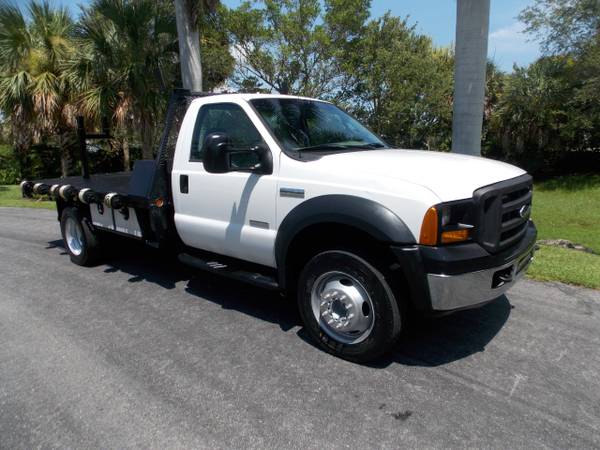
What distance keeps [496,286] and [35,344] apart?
376 cm

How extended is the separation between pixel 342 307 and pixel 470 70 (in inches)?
193

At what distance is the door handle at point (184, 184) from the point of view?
4.48m

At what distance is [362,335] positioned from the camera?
135 inches

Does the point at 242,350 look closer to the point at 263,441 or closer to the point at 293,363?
the point at 293,363

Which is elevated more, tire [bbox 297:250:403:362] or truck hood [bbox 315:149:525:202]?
truck hood [bbox 315:149:525:202]

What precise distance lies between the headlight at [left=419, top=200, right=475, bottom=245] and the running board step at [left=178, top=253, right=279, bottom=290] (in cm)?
144

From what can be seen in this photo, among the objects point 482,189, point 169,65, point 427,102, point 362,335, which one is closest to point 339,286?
point 362,335

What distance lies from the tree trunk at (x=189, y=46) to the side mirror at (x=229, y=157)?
20.6 feet

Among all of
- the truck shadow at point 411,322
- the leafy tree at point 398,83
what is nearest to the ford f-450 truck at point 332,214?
the truck shadow at point 411,322

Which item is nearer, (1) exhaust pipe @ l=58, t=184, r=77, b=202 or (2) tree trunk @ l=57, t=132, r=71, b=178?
(1) exhaust pipe @ l=58, t=184, r=77, b=202

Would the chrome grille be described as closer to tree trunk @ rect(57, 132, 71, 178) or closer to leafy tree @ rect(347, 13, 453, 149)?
tree trunk @ rect(57, 132, 71, 178)

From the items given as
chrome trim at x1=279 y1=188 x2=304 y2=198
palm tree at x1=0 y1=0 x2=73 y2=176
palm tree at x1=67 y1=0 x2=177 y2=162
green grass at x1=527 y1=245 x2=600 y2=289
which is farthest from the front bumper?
palm tree at x1=0 y1=0 x2=73 y2=176

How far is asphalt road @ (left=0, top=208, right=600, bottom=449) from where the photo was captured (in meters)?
2.68

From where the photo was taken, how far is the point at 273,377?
3.29 m
